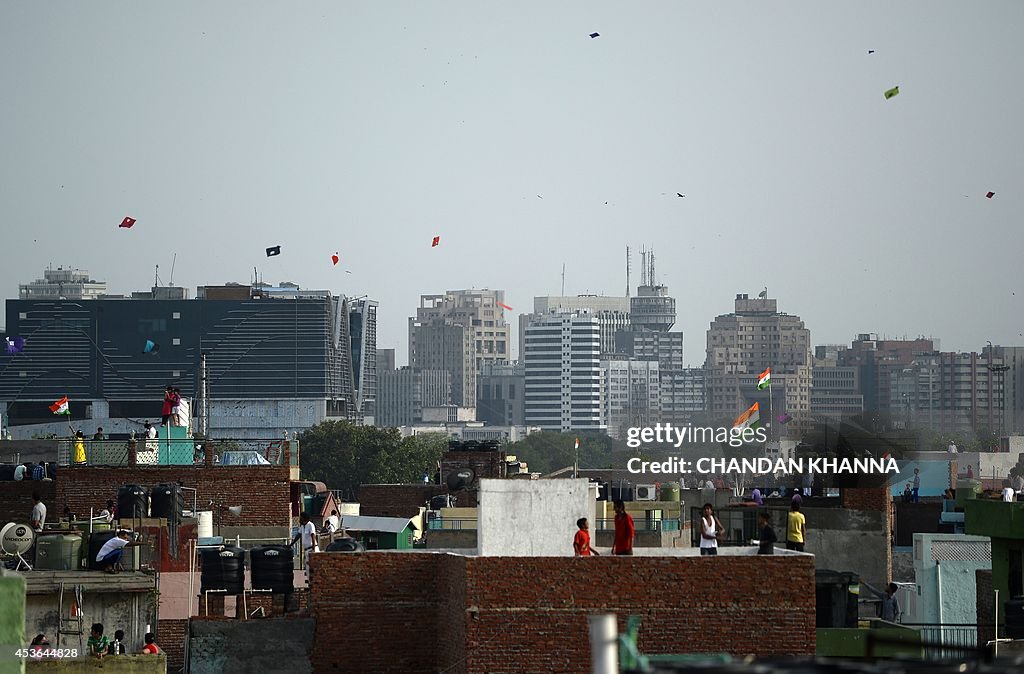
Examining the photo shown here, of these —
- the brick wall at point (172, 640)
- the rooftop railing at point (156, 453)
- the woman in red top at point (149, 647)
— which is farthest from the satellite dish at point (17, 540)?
the rooftop railing at point (156, 453)

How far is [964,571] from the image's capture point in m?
44.9

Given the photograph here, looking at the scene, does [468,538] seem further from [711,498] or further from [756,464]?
[756,464]

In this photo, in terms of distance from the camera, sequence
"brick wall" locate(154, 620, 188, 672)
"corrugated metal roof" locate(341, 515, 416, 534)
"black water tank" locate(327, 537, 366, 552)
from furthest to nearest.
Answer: "corrugated metal roof" locate(341, 515, 416, 534)
"brick wall" locate(154, 620, 188, 672)
"black water tank" locate(327, 537, 366, 552)

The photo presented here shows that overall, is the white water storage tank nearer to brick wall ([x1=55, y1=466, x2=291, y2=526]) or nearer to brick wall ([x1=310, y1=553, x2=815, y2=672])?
brick wall ([x1=55, y1=466, x2=291, y2=526])

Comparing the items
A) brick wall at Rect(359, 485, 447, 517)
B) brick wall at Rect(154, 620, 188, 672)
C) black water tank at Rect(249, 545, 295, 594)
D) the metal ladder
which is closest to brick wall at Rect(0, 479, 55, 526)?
brick wall at Rect(154, 620, 188, 672)

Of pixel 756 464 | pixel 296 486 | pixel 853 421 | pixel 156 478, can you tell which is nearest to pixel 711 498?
pixel 296 486

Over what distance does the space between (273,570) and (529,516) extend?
8541 millimetres

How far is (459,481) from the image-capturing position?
6744 centimetres

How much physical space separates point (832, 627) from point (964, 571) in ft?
42.7

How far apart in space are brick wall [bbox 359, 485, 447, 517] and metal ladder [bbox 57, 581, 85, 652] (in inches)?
1633

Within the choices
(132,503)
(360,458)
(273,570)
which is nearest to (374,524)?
(132,503)

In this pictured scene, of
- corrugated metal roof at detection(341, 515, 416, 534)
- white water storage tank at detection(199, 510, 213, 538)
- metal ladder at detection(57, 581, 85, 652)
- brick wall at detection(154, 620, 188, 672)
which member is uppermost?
white water storage tank at detection(199, 510, 213, 538)

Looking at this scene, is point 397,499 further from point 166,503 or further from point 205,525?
point 166,503

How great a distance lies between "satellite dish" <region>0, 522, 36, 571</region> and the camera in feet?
107
